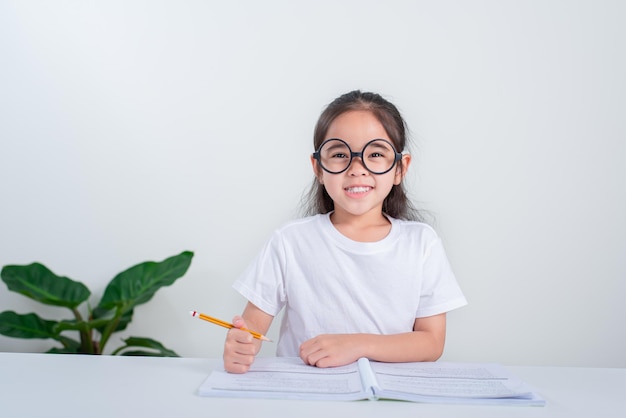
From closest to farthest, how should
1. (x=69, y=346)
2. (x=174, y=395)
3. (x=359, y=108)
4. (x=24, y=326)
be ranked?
(x=174, y=395) < (x=359, y=108) < (x=24, y=326) < (x=69, y=346)

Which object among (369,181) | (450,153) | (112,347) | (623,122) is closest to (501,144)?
(450,153)

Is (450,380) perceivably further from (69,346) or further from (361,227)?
(69,346)

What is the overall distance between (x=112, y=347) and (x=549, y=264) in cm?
197

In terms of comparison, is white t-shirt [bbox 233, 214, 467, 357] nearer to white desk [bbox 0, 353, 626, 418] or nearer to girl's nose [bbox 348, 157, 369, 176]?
girl's nose [bbox 348, 157, 369, 176]

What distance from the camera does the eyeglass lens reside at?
57.5 inches

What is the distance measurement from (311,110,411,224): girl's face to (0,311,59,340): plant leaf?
1.64 meters

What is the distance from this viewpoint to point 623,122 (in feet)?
8.66

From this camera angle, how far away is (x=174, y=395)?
0.94 metres

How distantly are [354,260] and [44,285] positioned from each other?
1.59m

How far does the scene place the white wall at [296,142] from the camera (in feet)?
8.75

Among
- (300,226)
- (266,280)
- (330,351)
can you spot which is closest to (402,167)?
(300,226)

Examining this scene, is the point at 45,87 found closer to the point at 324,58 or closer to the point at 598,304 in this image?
the point at 324,58

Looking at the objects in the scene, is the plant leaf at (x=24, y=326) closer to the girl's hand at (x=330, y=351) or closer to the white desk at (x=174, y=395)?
the white desk at (x=174, y=395)

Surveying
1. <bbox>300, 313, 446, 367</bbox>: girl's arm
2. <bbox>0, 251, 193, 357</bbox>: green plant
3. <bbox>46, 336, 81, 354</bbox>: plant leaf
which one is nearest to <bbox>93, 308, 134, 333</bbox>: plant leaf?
<bbox>0, 251, 193, 357</bbox>: green plant
